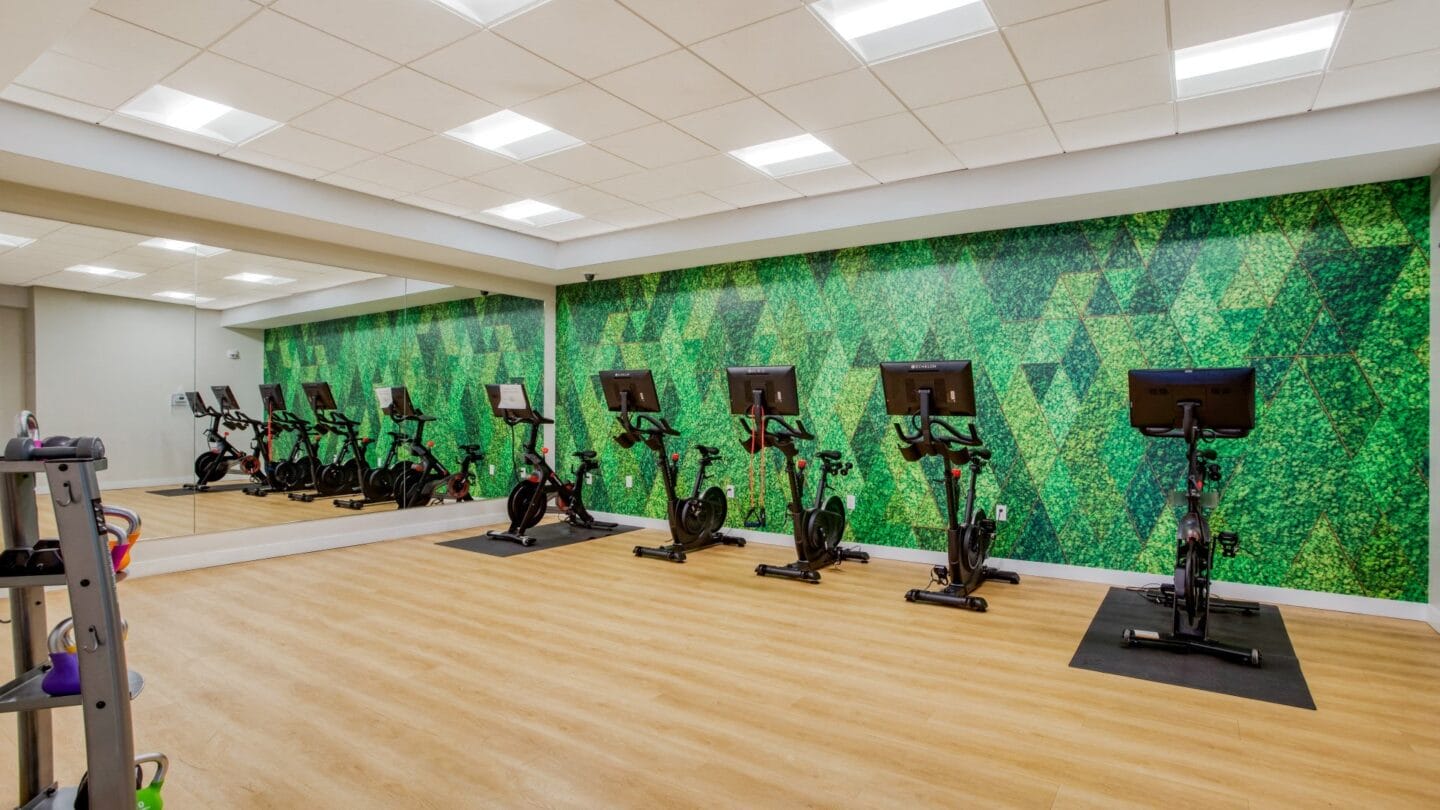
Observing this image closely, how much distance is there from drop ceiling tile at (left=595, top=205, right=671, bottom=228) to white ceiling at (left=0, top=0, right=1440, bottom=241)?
1072 millimetres

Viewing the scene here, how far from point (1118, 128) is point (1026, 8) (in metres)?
1.76

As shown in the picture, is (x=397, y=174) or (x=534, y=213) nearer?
(x=397, y=174)

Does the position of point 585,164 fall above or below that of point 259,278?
above

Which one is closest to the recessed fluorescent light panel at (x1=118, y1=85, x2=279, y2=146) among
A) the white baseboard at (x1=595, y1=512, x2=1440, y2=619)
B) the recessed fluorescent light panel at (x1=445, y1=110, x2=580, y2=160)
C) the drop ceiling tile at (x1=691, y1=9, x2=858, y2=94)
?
the recessed fluorescent light panel at (x1=445, y1=110, x2=580, y2=160)

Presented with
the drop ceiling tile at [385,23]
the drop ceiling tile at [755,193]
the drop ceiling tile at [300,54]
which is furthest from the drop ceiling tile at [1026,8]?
the drop ceiling tile at [300,54]

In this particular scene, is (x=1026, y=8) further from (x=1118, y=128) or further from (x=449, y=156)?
(x=449, y=156)

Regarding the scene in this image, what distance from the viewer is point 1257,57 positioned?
3652 mm

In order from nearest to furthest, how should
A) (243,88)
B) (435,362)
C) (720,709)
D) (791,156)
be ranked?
(720,709), (243,88), (791,156), (435,362)

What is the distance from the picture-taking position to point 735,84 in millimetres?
3918

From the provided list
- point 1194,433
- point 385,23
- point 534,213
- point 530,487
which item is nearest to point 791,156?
point 534,213

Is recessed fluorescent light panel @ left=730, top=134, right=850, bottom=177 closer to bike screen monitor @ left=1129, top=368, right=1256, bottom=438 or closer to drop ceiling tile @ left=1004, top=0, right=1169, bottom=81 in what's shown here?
drop ceiling tile @ left=1004, top=0, right=1169, bottom=81

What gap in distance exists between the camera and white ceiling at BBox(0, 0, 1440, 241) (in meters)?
3.22

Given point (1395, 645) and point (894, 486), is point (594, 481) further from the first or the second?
point (1395, 645)

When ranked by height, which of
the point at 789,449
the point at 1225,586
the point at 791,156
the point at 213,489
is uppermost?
the point at 791,156
